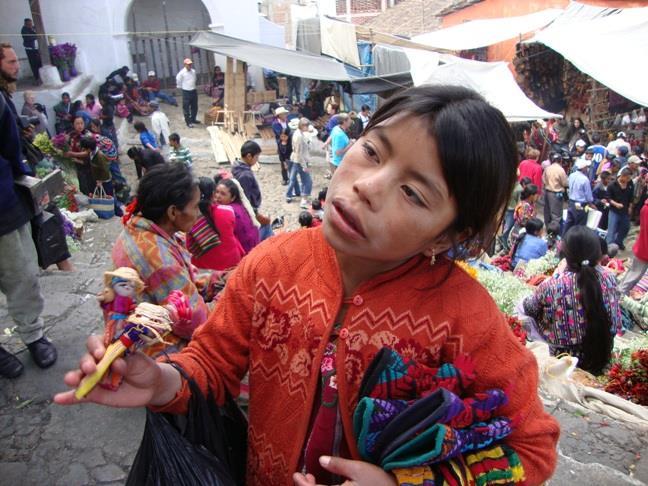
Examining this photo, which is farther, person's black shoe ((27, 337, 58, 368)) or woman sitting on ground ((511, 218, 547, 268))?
woman sitting on ground ((511, 218, 547, 268))

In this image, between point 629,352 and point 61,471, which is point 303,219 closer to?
point 629,352

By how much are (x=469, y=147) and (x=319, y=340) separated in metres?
0.55

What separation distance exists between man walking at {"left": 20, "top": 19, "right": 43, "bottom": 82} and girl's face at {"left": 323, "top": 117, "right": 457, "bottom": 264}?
45.7 feet

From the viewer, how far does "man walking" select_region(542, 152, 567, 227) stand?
9922 mm

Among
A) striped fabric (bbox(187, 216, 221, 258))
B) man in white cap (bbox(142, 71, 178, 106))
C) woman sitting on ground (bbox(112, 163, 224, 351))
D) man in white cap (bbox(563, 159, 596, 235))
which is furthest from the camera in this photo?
man in white cap (bbox(142, 71, 178, 106))

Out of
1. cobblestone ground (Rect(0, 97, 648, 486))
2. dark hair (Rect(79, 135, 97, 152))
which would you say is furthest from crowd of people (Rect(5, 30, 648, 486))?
dark hair (Rect(79, 135, 97, 152))

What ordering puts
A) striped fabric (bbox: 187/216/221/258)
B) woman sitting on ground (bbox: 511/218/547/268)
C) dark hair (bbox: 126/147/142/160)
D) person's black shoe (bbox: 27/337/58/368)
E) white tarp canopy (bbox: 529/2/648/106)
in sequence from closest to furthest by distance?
person's black shoe (bbox: 27/337/58/368) < striped fabric (bbox: 187/216/221/258) < woman sitting on ground (bbox: 511/218/547/268) < dark hair (bbox: 126/147/142/160) < white tarp canopy (bbox: 529/2/648/106)

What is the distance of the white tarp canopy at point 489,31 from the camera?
1449 centimetres

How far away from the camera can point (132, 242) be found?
2404 mm

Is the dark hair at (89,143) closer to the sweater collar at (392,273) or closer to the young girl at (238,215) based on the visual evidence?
the young girl at (238,215)

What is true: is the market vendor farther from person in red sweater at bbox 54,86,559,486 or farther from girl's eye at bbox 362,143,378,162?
girl's eye at bbox 362,143,378,162

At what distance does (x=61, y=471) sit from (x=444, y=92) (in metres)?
2.25

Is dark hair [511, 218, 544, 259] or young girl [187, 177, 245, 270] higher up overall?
young girl [187, 177, 245, 270]

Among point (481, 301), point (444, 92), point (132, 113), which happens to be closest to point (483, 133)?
point (444, 92)
